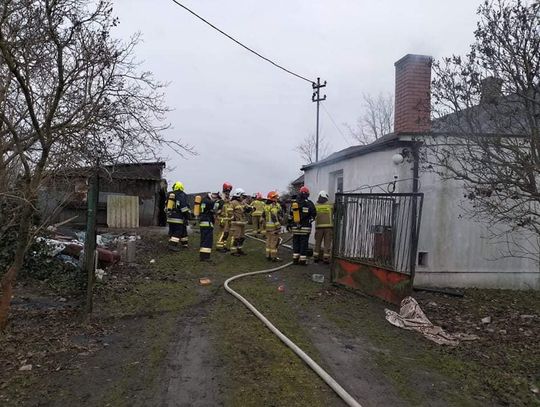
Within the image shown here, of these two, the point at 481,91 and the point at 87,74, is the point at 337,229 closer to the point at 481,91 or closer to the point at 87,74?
the point at 481,91

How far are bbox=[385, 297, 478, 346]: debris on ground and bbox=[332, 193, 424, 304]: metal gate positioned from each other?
34cm

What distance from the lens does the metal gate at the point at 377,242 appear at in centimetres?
738

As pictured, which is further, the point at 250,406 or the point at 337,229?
the point at 337,229

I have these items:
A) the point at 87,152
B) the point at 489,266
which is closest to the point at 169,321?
the point at 87,152

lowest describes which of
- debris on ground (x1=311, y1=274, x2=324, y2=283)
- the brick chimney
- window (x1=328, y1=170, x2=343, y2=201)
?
debris on ground (x1=311, y1=274, x2=324, y2=283)

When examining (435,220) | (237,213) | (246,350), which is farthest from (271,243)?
(246,350)

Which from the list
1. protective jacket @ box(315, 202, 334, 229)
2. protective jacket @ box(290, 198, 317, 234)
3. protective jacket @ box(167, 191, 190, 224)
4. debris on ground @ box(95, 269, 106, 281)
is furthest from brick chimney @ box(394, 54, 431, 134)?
debris on ground @ box(95, 269, 106, 281)

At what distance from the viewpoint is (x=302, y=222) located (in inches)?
433

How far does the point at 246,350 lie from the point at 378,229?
3.80 metres

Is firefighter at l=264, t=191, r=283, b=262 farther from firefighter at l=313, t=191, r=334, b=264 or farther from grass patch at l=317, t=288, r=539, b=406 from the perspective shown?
grass patch at l=317, t=288, r=539, b=406

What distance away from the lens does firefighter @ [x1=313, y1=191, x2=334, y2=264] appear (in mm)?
11516

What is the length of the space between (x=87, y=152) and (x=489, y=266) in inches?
319

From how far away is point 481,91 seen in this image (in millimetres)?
6484

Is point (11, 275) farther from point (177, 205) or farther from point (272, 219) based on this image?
point (272, 219)
